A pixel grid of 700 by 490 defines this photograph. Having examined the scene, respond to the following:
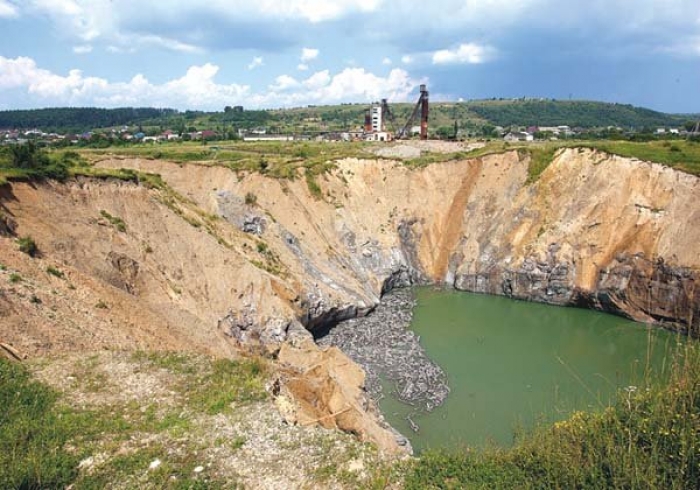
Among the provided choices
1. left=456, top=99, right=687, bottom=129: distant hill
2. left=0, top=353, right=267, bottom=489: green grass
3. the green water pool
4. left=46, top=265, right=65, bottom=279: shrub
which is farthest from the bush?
left=456, top=99, right=687, bottom=129: distant hill

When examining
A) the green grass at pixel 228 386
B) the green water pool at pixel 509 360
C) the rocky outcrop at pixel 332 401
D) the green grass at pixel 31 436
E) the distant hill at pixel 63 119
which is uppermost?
the distant hill at pixel 63 119

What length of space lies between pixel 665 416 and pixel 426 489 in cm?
397

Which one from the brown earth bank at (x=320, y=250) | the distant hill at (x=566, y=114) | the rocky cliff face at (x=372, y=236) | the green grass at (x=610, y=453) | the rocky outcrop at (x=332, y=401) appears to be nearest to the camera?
the green grass at (x=610, y=453)

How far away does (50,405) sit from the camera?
1020 centimetres

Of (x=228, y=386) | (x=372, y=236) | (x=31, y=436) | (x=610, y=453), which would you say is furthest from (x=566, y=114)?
(x=31, y=436)

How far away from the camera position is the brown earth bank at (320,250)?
1567 centimetres

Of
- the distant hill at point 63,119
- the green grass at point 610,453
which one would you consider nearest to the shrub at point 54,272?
the green grass at point 610,453

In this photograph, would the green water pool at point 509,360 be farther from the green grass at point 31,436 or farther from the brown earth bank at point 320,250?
the green grass at point 31,436

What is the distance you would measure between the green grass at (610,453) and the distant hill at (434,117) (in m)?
100

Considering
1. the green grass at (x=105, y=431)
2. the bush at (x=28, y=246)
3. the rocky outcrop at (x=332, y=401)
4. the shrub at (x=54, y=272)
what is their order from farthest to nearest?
the bush at (x=28, y=246) → the shrub at (x=54, y=272) → the rocky outcrop at (x=332, y=401) → the green grass at (x=105, y=431)

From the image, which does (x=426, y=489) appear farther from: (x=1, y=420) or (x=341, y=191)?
(x=341, y=191)

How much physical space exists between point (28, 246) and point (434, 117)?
121 m

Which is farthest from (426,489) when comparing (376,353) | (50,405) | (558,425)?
(376,353)

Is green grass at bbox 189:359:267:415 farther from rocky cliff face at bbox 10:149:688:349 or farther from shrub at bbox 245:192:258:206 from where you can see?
shrub at bbox 245:192:258:206
